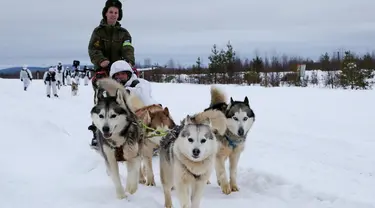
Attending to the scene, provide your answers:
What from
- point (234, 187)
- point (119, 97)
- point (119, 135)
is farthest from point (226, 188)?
point (119, 97)

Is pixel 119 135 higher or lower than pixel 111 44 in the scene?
lower

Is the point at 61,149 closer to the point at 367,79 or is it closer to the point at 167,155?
the point at 167,155

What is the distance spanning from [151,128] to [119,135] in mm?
522

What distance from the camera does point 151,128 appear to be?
15.0 feet

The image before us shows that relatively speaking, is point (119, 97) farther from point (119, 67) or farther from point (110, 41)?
point (110, 41)

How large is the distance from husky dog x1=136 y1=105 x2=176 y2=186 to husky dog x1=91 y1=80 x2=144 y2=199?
0.26 meters

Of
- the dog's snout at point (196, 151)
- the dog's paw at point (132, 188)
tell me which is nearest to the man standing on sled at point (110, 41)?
the dog's paw at point (132, 188)

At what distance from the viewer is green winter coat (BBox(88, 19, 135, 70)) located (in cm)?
555

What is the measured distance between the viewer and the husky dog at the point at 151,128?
454 cm

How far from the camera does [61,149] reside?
6551 millimetres

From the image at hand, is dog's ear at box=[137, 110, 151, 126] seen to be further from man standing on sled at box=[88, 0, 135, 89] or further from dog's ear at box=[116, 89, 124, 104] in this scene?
man standing on sled at box=[88, 0, 135, 89]

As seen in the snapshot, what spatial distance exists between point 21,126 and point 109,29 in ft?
12.1

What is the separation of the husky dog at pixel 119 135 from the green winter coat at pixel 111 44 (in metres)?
1.42

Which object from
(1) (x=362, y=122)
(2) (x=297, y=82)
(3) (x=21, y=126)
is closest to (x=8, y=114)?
(3) (x=21, y=126)
